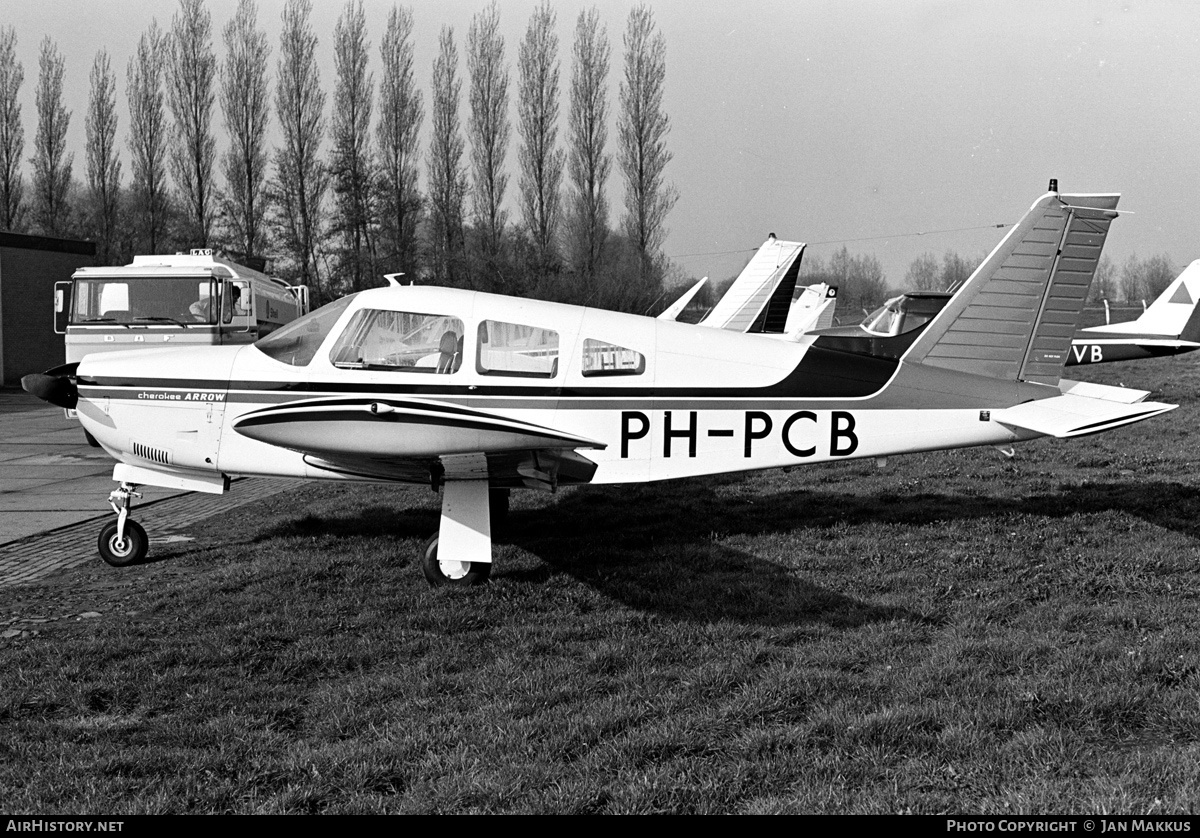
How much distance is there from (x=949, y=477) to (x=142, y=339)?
11995mm

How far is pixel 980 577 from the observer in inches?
273

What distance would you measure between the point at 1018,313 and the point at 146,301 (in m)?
12.9

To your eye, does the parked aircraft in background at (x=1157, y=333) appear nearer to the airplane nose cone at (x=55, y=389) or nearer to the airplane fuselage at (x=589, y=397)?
the airplane fuselage at (x=589, y=397)

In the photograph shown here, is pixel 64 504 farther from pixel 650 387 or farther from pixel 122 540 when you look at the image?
pixel 650 387

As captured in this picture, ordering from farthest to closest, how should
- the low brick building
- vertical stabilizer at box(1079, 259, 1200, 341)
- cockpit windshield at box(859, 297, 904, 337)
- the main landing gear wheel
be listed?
the low brick building → cockpit windshield at box(859, 297, 904, 337) → vertical stabilizer at box(1079, 259, 1200, 341) → the main landing gear wheel

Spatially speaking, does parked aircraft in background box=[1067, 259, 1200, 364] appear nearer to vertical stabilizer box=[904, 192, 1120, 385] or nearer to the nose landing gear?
vertical stabilizer box=[904, 192, 1120, 385]

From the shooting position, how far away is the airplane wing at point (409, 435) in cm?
650

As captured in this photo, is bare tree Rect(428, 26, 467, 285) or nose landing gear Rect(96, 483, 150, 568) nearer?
nose landing gear Rect(96, 483, 150, 568)

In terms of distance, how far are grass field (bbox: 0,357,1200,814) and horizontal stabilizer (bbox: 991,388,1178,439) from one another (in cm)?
96

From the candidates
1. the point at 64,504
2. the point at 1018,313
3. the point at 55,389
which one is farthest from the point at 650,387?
the point at 64,504

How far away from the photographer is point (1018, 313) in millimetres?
8008

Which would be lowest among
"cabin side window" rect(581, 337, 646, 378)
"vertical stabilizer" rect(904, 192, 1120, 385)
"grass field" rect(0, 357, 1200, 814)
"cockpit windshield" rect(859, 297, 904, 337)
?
"grass field" rect(0, 357, 1200, 814)

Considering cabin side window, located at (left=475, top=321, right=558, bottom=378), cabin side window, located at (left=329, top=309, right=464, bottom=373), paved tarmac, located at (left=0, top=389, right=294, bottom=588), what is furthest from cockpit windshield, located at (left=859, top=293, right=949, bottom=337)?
cabin side window, located at (left=329, top=309, right=464, bottom=373)

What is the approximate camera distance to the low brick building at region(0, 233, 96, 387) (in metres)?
28.7
